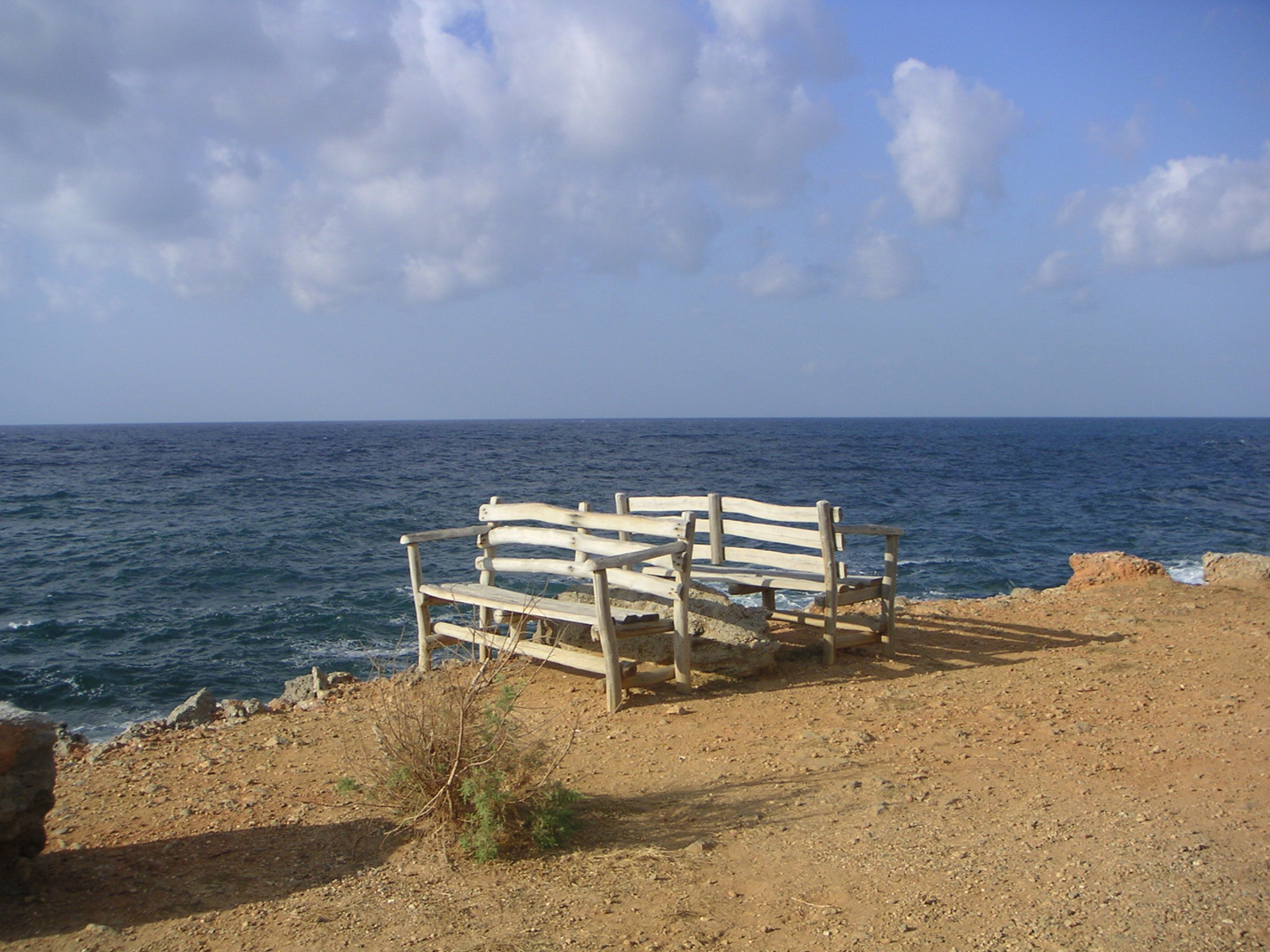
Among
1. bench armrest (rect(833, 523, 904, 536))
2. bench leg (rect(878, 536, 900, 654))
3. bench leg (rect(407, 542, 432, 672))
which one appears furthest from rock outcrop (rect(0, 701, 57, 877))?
bench leg (rect(878, 536, 900, 654))

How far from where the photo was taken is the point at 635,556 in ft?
23.3

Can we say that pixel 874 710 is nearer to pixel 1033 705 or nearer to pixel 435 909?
pixel 1033 705

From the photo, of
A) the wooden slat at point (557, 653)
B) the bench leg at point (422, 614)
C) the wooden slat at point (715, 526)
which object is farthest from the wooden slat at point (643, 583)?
the bench leg at point (422, 614)

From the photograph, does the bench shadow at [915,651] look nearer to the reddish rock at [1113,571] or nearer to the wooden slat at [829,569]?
the wooden slat at [829,569]

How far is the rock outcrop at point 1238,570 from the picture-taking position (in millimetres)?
12227

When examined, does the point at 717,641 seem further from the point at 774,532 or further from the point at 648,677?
the point at 774,532

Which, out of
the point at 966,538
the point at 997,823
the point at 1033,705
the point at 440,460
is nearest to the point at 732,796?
the point at 997,823

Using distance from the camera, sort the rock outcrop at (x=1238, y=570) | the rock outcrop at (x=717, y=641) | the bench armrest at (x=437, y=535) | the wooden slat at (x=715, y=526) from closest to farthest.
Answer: the rock outcrop at (x=717, y=641) < the bench armrest at (x=437, y=535) < the wooden slat at (x=715, y=526) < the rock outcrop at (x=1238, y=570)

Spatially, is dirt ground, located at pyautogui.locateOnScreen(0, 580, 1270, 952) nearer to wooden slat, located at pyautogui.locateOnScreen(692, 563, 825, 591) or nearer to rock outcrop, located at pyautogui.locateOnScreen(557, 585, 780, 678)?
rock outcrop, located at pyautogui.locateOnScreen(557, 585, 780, 678)

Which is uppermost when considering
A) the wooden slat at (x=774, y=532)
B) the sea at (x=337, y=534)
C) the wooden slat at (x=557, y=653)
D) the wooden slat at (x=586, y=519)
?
the wooden slat at (x=586, y=519)

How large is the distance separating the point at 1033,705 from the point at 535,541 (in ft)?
13.8

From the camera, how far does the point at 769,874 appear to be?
437cm

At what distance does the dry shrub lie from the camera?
465cm

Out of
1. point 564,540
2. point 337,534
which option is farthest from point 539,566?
point 337,534
